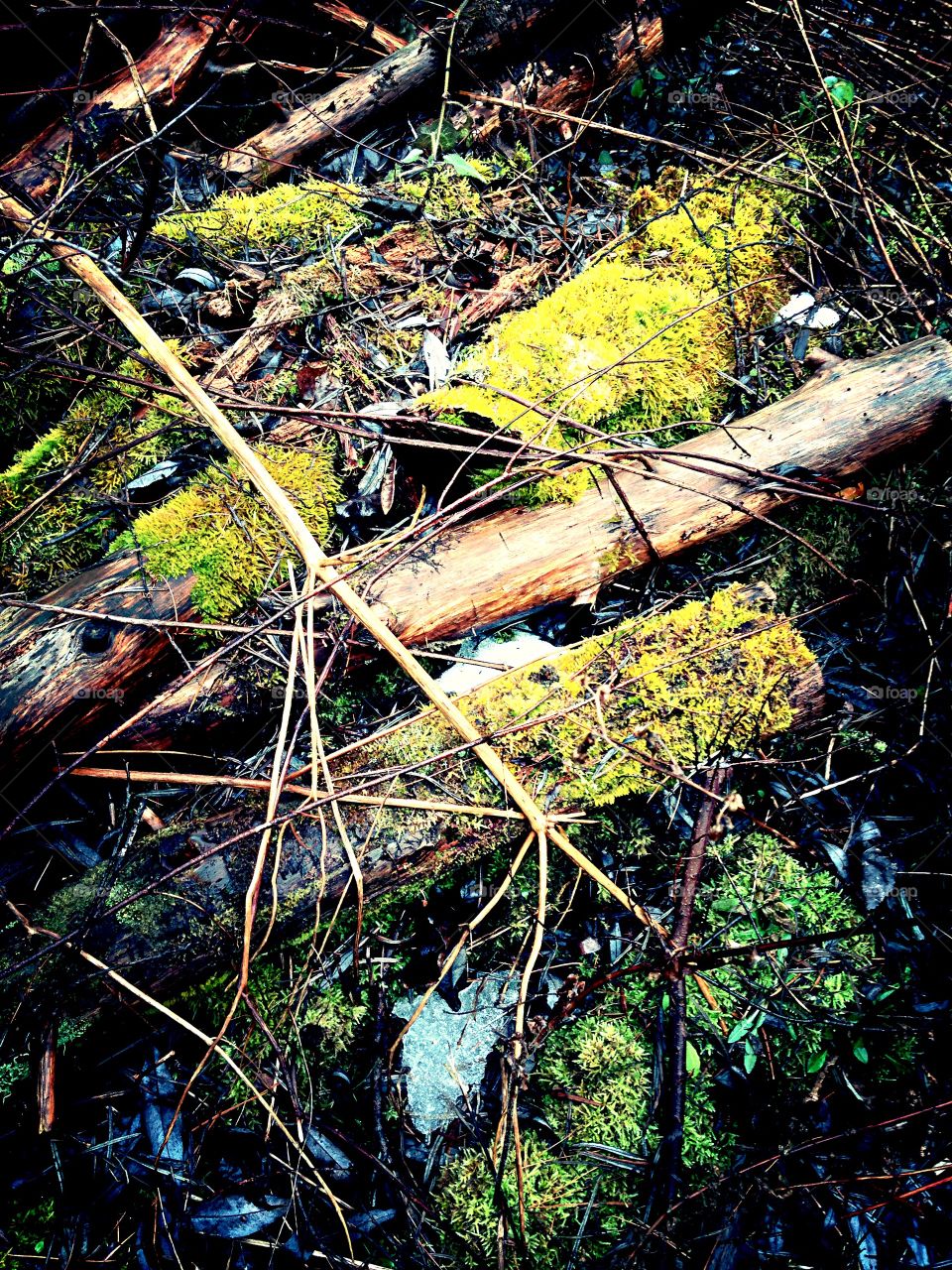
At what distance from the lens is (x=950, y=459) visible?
2.63 meters

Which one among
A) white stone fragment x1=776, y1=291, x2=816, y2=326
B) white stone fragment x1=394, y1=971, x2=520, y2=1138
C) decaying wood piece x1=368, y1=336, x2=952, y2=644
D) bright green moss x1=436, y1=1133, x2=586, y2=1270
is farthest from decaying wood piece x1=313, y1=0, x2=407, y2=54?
bright green moss x1=436, y1=1133, x2=586, y2=1270

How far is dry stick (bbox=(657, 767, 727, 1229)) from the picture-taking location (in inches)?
73.7

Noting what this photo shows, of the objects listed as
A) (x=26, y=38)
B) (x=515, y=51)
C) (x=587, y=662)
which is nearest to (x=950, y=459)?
(x=587, y=662)

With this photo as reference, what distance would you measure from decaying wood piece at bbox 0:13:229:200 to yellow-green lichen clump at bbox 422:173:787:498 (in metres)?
2.45

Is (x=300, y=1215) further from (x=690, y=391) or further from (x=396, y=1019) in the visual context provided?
(x=690, y=391)

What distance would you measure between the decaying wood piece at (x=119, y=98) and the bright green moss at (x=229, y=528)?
2.30 m

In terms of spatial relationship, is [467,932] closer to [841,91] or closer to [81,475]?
[81,475]

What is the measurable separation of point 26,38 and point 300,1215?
18.7ft

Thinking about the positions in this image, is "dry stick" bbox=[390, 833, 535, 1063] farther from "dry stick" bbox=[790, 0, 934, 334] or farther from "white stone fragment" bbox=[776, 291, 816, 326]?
"dry stick" bbox=[790, 0, 934, 334]

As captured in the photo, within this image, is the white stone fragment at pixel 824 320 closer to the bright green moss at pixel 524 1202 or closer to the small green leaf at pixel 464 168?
the small green leaf at pixel 464 168

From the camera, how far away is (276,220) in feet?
11.1
